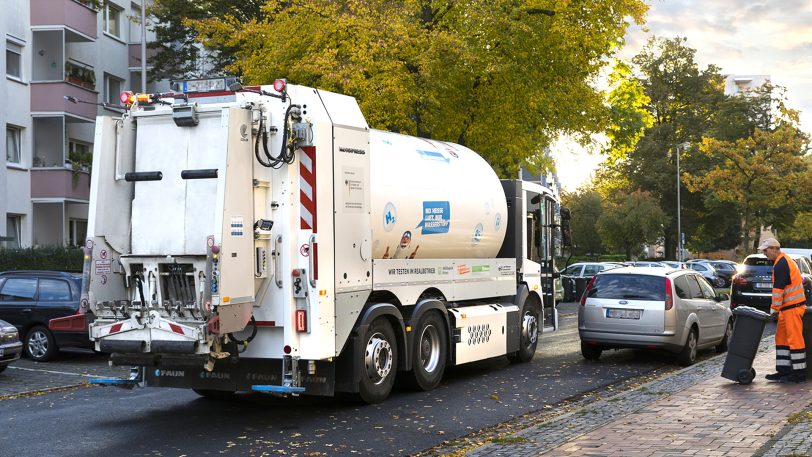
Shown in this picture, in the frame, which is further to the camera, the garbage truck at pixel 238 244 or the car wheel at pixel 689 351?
the car wheel at pixel 689 351

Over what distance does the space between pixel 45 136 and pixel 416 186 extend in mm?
25247

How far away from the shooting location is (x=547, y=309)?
1731cm

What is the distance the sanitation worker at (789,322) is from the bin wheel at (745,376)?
56 cm

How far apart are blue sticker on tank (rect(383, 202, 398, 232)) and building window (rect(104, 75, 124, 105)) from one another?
28530 mm

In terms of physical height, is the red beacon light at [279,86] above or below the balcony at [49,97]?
below

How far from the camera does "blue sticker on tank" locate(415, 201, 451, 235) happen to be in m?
12.6

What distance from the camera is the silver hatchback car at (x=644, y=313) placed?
50.0 feet

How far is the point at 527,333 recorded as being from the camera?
16.0m

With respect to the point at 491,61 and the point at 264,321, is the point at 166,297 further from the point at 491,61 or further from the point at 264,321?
the point at 491,61

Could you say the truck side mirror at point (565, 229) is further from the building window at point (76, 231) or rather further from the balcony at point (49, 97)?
the building window at point (76, 231)

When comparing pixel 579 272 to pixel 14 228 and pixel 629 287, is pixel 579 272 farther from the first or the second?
pixel 629 287

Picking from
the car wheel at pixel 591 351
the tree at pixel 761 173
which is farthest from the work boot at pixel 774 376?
the tree at pixel 761 173

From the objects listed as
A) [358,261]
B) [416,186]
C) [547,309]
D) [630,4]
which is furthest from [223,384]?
[630,4]

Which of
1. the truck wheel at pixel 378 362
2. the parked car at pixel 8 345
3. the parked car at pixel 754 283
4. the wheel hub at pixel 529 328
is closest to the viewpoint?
the truck wheel at pixel 378 362
